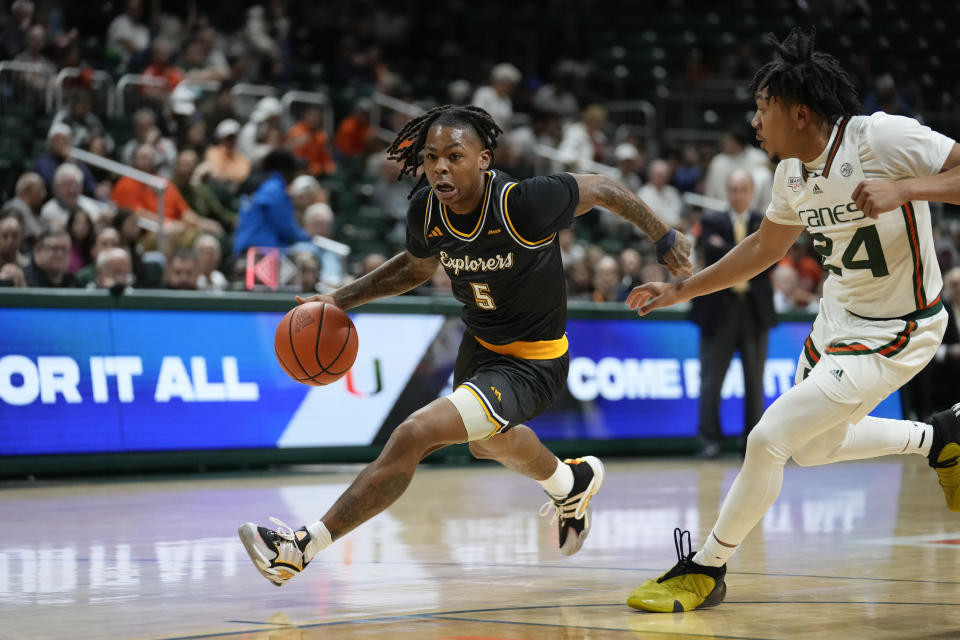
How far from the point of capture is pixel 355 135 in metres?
18.8

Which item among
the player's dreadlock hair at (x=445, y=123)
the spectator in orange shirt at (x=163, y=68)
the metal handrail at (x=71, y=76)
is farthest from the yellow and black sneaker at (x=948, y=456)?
the spectator in orange shirt at (x=163, y=68)

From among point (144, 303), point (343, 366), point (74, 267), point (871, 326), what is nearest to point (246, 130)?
point (74, 267)

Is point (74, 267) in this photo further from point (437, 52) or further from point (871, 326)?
point (437, 52)

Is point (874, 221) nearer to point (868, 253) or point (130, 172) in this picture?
point (868, 253)

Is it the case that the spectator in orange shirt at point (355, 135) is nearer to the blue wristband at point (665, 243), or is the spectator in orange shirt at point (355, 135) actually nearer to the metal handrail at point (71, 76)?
the metal handrail at point (71, 76)

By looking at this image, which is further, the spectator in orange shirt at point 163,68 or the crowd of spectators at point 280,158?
the spectator in orange shirt at point 163,68

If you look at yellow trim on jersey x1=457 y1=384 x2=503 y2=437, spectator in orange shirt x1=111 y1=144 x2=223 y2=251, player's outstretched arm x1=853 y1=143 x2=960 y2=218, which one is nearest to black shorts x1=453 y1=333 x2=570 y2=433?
yellow trim on jersey x1=457 y1=384 x2=503 y2=437

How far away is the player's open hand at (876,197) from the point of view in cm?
456

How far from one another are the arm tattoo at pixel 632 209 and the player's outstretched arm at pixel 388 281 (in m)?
0.82

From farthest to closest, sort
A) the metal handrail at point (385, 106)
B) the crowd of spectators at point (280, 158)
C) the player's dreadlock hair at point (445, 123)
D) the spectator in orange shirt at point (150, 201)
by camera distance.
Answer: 1. the metal handrail at point (385, 106)
2. the spectator in orange shirt at point (150, 201)
3. the crowd of spectators at point (280, 158)
4. the player's dreadlock hair at point (445, 123)

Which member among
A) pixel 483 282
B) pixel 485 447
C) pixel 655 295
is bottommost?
pixel 485 447

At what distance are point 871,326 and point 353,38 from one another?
57.3 ft

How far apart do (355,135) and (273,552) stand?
14039 mm

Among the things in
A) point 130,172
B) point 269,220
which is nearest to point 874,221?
point 269,220
